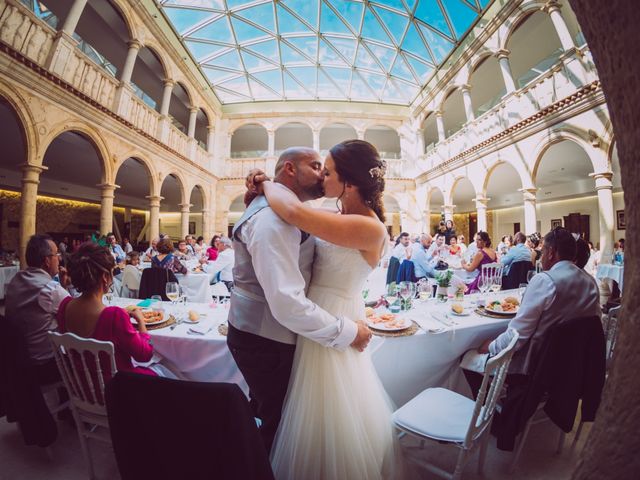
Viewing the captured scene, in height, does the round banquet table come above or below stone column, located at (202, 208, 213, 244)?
below

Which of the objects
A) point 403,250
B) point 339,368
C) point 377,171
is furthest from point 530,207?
point 339,368

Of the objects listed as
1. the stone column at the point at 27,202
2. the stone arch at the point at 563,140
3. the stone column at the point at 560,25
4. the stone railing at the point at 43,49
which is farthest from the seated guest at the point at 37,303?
the stone column at the point at 560,25

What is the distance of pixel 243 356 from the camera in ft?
4.00

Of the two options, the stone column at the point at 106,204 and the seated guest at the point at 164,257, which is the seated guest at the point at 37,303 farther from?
the stone column at the point at 106,204

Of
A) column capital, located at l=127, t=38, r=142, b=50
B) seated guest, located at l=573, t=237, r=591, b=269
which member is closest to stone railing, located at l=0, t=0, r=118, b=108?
column capital, located at l=127, t=38, r=142, b=50

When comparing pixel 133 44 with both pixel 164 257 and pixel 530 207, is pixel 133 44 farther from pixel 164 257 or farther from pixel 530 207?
pixel 530 207

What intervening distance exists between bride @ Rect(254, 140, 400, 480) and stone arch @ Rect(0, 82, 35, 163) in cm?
691

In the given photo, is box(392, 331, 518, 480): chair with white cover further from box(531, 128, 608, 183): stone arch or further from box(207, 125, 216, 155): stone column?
box(207, 125, 216, 155): stone column

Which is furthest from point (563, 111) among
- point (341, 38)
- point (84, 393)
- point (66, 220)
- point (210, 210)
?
point (66, 220)

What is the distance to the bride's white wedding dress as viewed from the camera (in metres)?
1.21

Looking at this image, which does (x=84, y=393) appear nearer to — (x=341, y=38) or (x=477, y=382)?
(x=477, y=382)

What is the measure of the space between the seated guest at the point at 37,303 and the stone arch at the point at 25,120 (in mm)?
5177

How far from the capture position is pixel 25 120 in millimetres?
5316

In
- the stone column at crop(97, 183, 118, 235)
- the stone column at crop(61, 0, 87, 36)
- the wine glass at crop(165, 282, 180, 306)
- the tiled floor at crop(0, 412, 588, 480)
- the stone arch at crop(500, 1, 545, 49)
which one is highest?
the stone arch at crop(500, 1, 545, 49)
